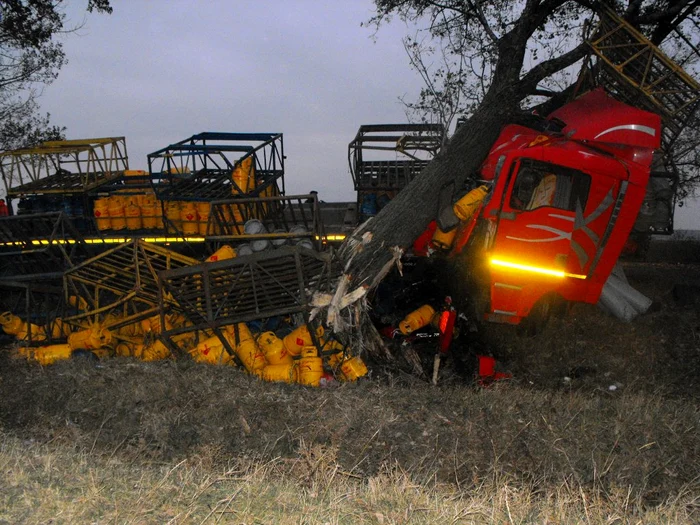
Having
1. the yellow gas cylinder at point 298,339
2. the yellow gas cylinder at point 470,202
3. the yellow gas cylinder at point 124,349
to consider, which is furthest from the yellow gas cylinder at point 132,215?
the yellow gas cylinder at point 470,202

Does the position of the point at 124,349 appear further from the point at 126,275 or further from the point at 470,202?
the point at 470,202

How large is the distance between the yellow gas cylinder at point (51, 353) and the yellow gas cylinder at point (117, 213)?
4250mm

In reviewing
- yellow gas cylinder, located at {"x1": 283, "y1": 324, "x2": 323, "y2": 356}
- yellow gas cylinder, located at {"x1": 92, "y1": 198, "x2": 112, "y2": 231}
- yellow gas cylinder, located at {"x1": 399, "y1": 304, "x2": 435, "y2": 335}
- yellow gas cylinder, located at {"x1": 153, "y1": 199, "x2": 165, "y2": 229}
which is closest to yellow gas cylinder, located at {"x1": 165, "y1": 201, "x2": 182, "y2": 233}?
yellow gas cylinder, located at {"x1": 153, "y1": 199, "x2": 165, "y2": 229}

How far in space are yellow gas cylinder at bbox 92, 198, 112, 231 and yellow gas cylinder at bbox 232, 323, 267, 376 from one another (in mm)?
5497

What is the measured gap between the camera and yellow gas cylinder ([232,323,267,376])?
6.83 meters

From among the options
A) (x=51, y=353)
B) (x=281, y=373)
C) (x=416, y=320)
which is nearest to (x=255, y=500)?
(x=281, y=373)

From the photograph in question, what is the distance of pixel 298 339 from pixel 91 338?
2693 mm

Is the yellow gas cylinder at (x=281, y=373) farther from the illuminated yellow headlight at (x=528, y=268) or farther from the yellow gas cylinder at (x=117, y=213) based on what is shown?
the yellow gas cylinder at (x=117, y=213)

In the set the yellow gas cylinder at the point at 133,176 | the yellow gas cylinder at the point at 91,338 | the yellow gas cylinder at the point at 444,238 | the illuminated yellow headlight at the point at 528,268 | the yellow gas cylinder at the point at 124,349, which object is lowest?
the yellow gas cylinder at the point at 124,349

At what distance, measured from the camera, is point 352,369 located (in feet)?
21.6

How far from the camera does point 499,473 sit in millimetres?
4465

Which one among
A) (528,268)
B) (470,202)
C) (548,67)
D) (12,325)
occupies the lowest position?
(12,325)

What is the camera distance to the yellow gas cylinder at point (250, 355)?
6832 mm

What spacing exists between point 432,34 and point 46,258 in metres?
8.30
